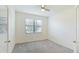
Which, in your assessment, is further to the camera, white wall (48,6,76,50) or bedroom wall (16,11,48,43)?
bedroom wall (16,11,48,43)

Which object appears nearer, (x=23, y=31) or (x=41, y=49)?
(x=41, y=49)

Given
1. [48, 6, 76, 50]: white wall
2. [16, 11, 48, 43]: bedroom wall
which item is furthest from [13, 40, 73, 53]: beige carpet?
[16, 11, 48, 43]: bedroom wall

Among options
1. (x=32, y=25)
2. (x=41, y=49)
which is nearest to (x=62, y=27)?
(x=32, y=25)

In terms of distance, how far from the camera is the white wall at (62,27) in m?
2.93

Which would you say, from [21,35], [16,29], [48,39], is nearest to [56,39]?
[48,39]

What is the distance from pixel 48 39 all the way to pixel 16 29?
1625mm

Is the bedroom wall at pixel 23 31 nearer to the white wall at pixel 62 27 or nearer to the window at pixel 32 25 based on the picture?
the window at pixel 32 25

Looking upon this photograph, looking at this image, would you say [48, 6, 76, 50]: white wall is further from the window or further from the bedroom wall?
the window

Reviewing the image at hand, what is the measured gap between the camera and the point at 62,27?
3.38 m

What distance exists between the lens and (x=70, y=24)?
9.78ft

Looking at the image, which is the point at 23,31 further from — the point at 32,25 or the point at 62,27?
the point at 62,27

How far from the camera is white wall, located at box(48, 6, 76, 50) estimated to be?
2.93 metres
